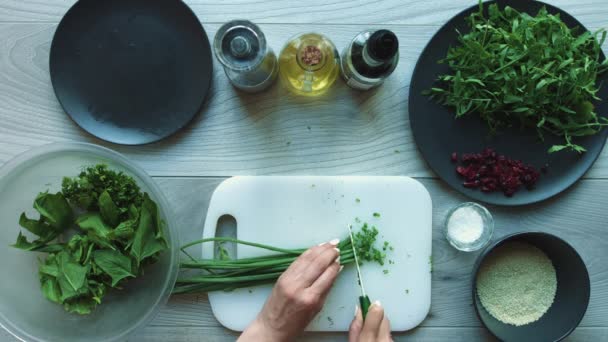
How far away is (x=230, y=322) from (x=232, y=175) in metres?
0.30

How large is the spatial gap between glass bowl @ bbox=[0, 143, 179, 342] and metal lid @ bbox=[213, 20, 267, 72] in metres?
0.26

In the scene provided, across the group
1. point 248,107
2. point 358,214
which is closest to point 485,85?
point 358,214

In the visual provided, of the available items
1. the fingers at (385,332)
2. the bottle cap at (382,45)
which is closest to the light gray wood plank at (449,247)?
the fingers at (385,332)

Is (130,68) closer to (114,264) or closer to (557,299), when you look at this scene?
(114,264)

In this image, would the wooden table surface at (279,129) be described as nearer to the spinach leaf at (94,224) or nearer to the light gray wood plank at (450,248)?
the light gray wood plank at (450,248)

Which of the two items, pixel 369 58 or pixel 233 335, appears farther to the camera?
pixel 233 335

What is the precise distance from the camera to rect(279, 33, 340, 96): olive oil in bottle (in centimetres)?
85

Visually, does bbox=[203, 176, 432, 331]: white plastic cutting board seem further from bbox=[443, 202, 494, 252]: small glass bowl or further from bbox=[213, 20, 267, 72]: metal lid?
bbox=[213, 20, 267, 72]: metal lid

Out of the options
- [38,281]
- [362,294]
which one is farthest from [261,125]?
[38,281]

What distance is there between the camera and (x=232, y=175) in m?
0.99

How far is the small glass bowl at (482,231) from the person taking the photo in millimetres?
968

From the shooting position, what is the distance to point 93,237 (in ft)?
2.70

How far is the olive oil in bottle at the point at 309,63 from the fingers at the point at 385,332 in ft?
1.58

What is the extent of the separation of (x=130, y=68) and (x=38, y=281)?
1.48ft
